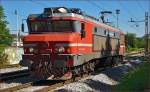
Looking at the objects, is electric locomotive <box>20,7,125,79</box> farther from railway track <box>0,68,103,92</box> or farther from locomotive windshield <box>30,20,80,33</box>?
railway track <box>0,68,103,92</box>

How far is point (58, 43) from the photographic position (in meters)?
18.7

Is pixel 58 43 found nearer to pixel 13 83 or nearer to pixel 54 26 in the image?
pixel 54 26

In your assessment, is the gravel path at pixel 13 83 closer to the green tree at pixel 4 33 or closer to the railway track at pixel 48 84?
the railway track at pixel 48 84

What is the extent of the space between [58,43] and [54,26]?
1335mm

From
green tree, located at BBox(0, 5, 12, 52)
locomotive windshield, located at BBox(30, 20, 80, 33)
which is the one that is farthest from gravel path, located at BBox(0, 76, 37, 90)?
green tree, located at BBox(0, 5, 12, 52)

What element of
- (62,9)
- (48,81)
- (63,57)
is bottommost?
(48,81)

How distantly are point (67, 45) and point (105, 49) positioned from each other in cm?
823

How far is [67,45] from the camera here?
18.6m

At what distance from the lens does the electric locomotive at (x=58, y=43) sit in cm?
1866

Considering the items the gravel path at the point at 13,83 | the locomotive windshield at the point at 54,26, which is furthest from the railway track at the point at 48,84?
the locomotive windshield at the point at 54,26

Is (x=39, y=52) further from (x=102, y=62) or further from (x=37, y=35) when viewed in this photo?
(x=102, y=62)

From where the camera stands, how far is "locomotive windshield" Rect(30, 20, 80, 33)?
19.5 metres

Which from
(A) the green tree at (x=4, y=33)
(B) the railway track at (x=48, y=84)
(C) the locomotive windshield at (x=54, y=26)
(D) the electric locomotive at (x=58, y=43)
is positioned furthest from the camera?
(A) the green tree at (x=4, y=33)

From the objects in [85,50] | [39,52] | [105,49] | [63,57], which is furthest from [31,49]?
[105,49]
